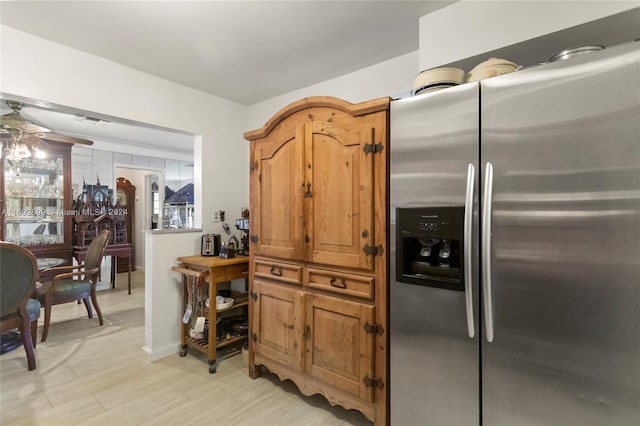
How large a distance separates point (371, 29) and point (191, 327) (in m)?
2.91

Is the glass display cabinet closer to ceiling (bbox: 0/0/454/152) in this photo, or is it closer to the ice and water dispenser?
ceiling (bbox: 0/0/454/152)

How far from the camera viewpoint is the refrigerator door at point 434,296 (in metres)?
1.32

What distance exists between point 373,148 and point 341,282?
32.6 inches

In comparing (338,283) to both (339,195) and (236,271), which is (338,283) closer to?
(339,195)

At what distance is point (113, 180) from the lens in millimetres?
5332

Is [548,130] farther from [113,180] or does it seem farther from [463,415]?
[113,180]

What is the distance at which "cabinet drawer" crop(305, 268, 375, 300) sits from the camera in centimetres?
168

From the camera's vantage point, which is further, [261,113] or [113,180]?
[113,180]

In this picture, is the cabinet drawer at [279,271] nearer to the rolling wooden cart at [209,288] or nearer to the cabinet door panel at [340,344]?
the cabinet door panel at [340,344]

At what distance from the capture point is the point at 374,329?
64.9 inches

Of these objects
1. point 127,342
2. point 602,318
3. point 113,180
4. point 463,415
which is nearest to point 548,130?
point 602,318

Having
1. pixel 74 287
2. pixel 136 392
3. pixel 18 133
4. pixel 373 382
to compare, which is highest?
pixel 18 133

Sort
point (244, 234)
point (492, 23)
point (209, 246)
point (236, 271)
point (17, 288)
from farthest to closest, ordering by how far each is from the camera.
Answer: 1. point (244, 234)
2. point (209, 246)
3. point (236, 271)
4. point (17, 288)
5. point (492, 23)

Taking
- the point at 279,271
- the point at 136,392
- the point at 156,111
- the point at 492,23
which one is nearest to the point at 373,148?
the point at 492,23
